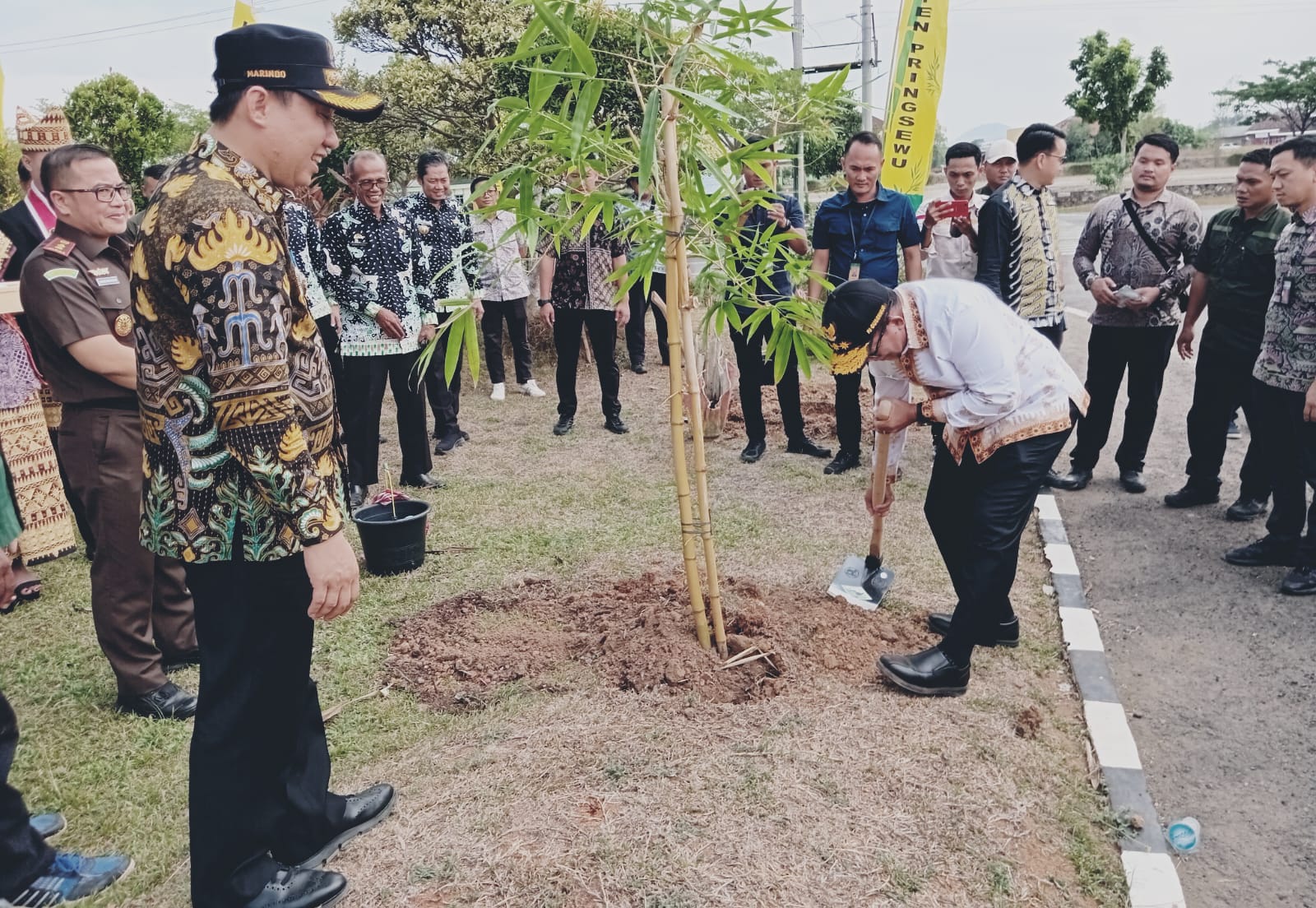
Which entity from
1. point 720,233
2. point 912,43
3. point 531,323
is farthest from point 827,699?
point 531,323

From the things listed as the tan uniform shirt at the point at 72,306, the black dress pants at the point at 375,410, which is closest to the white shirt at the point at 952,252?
the black dress pants at the point at 375,410

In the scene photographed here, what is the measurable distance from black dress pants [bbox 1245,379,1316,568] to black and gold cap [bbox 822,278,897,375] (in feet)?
8.81

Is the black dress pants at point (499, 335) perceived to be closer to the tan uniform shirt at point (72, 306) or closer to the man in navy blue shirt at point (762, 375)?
the man in navy blue shirt at point (762, 375)

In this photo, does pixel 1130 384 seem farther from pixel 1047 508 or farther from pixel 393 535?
pixel 393 535

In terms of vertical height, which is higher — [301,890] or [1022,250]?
[1022,250]

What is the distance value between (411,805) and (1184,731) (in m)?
2.71

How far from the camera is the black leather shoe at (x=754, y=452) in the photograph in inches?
245

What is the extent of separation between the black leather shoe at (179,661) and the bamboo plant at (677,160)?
1.99 meters

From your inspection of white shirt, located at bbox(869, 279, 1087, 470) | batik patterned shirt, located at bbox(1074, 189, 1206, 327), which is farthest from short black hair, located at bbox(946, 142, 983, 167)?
white shirt, located at bbox(869, 279, 1087, 470)

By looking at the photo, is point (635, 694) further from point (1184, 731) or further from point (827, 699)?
point (1184, 731)

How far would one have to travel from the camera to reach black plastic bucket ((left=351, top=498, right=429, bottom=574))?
4375 mm

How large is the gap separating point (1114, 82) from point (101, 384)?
1400 inches

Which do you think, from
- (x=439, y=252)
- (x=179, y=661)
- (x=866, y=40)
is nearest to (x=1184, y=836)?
(x=179, y=661)

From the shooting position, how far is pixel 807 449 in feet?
20.6
